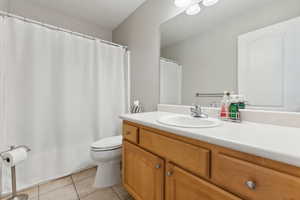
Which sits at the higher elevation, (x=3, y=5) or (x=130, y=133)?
(x=3, y=5)

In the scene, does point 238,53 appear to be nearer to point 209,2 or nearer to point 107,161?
point 209,2

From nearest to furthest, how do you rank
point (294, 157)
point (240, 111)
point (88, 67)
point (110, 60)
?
1. point (294, 157)
2. point (240, 111)
3. point (88, 67)
4. point (110, 60)

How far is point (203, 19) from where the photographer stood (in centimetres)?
127

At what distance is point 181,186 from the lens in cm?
76

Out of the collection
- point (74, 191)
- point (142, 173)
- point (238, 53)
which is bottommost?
point (74, 191)

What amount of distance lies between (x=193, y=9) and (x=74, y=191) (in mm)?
2151

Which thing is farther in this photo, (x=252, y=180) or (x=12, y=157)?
(x=12, y=157)

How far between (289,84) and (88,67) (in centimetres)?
195

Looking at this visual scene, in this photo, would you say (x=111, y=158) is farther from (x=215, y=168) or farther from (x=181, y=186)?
(x=215, y=168)

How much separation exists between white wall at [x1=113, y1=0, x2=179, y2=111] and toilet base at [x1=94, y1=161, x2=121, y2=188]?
82cm

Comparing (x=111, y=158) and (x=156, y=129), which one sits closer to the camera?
(x=156, y=129)

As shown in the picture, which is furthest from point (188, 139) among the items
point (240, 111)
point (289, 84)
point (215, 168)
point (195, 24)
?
point (195, 24)

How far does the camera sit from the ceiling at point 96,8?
1.81 metres

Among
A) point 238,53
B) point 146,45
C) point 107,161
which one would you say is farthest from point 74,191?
point 238,53
